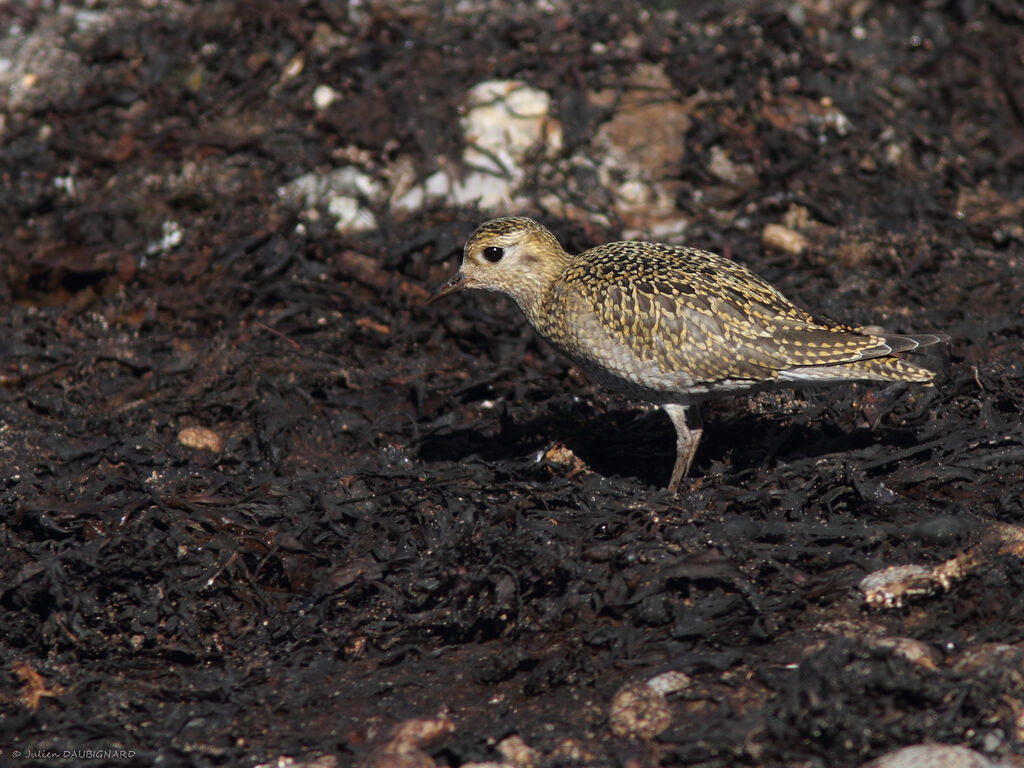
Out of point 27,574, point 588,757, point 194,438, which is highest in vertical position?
point 588,757

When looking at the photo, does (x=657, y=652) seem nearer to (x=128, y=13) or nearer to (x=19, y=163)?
(x=19, y=163)

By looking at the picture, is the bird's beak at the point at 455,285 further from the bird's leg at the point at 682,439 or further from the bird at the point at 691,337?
the bird's leg at the point at 682,439

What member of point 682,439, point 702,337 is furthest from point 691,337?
point 682,439

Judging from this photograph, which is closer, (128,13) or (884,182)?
(884,182)

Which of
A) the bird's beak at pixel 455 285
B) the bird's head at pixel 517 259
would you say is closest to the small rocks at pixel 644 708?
the bird's head at pixel 517 259

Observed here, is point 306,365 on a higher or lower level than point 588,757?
lower

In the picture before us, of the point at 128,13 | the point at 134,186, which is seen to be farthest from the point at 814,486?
the point at 128,13

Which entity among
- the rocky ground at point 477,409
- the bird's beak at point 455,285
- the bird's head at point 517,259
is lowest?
the rocky ground at point 477,409

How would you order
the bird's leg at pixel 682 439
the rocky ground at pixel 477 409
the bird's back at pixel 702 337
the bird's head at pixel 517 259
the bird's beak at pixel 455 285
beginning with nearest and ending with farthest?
the rocky ground at pixel 477 409 → the bird's back at pixel 702 337 → the bird's leg at pixel 682 439 → the bird's head at pixel 517 259 → the bird's beak at pixel 455 285
